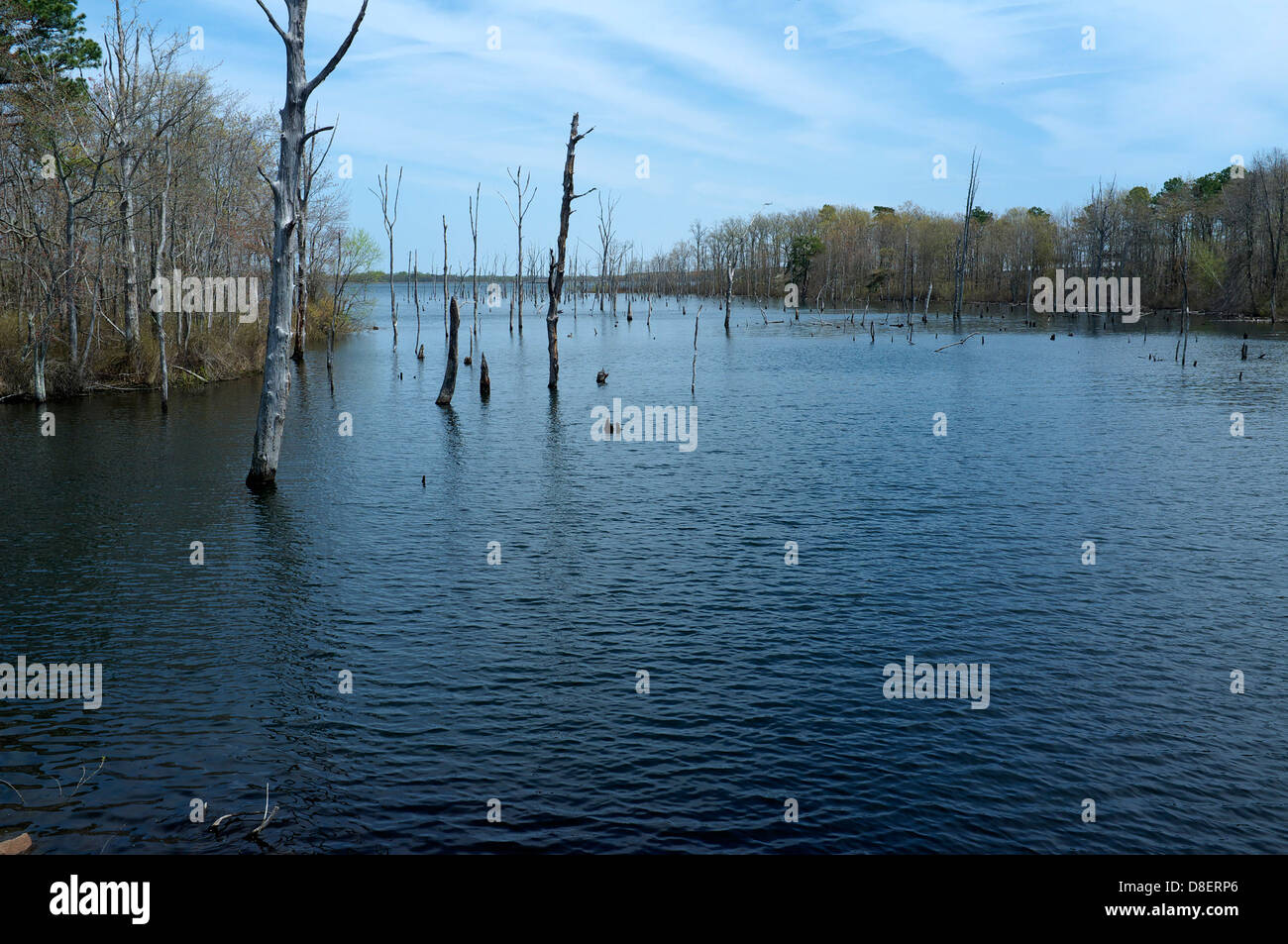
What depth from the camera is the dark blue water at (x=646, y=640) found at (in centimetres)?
980

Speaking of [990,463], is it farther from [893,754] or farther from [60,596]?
A: [60,596]

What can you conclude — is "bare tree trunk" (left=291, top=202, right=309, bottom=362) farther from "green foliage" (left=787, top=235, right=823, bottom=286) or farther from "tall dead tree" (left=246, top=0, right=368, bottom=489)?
"green foliage" (left=787, top=235, right=823, bottom=286)

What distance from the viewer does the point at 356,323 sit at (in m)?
89.9

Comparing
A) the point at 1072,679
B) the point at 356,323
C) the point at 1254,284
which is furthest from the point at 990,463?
the point at 1254,284

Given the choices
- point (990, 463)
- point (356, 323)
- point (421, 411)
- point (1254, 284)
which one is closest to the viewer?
point (990, 463)

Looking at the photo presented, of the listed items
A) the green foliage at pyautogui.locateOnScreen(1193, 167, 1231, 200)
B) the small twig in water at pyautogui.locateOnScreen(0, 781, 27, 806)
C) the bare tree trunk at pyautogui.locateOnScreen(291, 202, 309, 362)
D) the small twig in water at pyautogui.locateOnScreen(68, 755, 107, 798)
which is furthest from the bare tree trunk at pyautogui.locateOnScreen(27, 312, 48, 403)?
the green foliage at pyautogui.locateOnScreen(1193, 167, 1231, 200)

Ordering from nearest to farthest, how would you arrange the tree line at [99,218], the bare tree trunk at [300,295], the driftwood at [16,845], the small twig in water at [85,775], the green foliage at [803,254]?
the driftwood at [16,845]
the small twig in water at [85,775]
the tree line at [99,218]
the bare tree trunk at [300,295]
the green foliage at [803,254]

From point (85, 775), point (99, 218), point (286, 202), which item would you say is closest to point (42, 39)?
point (99, 218)

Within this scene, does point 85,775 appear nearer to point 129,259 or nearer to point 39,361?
point 39,361

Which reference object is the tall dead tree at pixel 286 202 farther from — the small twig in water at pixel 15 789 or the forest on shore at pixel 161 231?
the small twig in water at pixel 15 789

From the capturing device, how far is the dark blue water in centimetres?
980

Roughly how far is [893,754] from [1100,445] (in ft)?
78.7

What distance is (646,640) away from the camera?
14.6m

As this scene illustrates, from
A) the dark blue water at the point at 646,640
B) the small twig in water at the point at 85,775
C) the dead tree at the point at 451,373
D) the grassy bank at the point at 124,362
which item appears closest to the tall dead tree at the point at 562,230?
the dead tree at the point at 451,373
